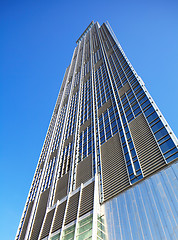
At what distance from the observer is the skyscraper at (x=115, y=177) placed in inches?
568

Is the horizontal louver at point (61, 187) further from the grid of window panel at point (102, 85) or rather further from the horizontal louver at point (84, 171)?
the grid of window panel at point (102, 85)

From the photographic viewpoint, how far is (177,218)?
12.3 m

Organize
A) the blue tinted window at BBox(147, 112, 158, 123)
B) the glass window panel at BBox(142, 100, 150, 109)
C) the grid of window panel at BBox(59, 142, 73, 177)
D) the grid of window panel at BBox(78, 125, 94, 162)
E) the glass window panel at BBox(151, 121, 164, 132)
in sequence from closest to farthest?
1. the glass window panel at BBox(151, 121, 164, 132)
2. the blue tinted window at BBox(147, 112, 158, 123)
3. the glass window panel at BBox(142, 100, 150, 109)
4. the grid of window panel at BBox(78, 125, 94, 162)
5. the grid of window panel at BBox(59, 142, 73, 177)

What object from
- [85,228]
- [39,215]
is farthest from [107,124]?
[39,215]

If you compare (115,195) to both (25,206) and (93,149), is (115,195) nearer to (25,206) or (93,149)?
(93,149)

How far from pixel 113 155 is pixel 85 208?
6888 millimetres

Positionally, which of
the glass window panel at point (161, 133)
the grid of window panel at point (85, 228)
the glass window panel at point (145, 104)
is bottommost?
the grid of window panel at point (85, 228)

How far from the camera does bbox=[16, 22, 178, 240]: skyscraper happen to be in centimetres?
1442

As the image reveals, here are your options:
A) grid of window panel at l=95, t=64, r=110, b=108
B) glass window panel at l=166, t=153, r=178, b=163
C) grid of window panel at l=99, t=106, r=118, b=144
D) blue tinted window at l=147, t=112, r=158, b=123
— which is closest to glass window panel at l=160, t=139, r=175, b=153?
glass window panel at l=166, t=153, r=178, b=163

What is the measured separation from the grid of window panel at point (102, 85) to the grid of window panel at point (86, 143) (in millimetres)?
6395

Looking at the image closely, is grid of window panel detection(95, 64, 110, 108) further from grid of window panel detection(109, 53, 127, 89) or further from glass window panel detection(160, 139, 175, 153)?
glass window panel detection(160, 139, 175, 153)

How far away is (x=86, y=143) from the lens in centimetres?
3116

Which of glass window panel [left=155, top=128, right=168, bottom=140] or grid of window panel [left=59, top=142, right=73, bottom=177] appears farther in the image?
grid of window panel [left=59, top=142, right=73, bottom=177]

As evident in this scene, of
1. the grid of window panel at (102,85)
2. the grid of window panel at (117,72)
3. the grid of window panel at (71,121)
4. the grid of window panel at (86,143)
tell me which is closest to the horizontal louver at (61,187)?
the grid of window panel at (86,143)
